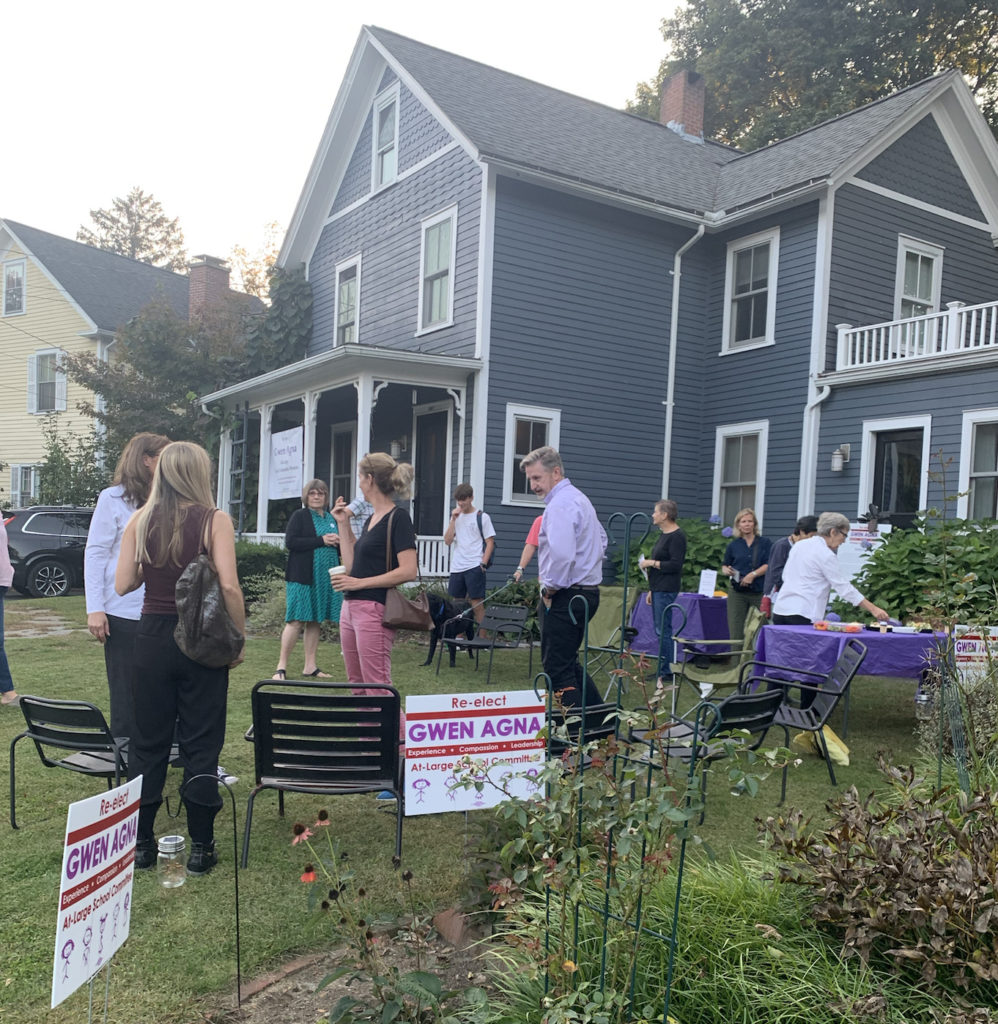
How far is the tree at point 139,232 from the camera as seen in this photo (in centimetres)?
5422

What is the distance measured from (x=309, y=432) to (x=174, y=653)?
10922 millimetres

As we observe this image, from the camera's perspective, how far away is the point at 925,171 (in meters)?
14.8

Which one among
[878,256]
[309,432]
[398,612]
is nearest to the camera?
[398,612]

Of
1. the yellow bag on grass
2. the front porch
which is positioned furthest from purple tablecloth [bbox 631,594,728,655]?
the front porch

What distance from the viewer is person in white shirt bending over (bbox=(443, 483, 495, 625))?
9789 mm

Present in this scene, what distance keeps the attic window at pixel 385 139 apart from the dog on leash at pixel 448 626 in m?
9.12

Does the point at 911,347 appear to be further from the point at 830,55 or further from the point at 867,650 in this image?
the point at 830,55

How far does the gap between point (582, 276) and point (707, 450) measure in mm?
3688

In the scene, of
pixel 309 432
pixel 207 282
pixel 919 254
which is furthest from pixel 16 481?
pixel 919 254

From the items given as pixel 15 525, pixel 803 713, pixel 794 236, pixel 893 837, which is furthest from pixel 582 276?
pixel 893 837

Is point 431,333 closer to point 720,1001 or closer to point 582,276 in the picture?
point 582,276

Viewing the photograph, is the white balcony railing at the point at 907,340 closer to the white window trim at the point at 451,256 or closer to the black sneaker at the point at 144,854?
the white window trim at the point at 451,256

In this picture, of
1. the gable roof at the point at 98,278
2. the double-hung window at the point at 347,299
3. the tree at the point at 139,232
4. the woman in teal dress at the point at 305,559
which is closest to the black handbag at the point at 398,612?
the woman in teal dress at the point at 305,559

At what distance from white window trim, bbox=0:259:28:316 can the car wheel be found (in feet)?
47.3
